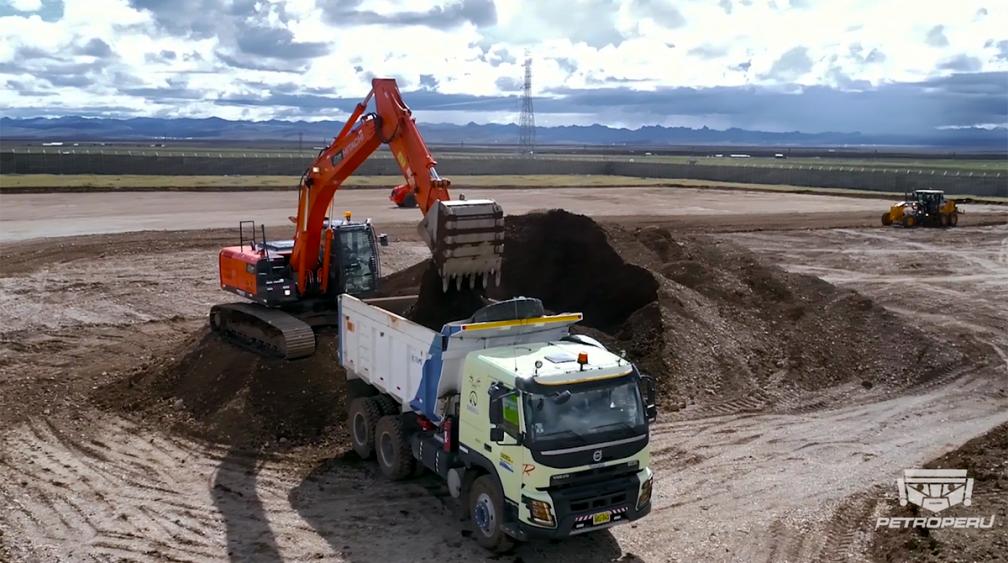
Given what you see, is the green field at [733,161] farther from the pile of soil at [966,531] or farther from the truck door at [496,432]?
the truck door at [496,432]

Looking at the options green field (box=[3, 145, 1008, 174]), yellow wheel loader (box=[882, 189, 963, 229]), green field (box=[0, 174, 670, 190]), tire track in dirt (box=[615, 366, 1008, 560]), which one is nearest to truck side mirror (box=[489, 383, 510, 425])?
tire track in dirt (box=[615, 366, 1008, 560])

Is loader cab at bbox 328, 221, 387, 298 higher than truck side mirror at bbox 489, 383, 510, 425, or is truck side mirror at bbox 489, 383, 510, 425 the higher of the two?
loader cab at bbox 328, 221, 387, 298

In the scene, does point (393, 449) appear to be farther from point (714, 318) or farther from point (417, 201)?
point (714, 318)

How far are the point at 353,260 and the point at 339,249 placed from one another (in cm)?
38

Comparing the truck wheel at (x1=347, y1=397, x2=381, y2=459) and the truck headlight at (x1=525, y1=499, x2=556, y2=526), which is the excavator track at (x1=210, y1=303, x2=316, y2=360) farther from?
the truck headlight at (x1=525, y1=499, x2=556, y2=526)

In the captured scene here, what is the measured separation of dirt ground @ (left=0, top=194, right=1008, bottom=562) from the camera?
12039mm

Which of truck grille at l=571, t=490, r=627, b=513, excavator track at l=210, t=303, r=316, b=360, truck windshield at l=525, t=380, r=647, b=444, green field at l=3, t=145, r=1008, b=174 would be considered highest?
green field at l=3, t=145, r=1008, b=174

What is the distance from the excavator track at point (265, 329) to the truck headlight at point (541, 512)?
8.25 m

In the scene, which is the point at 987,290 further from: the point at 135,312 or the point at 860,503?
the point at 135,312

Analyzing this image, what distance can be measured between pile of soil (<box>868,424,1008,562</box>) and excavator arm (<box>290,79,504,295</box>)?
277 inches

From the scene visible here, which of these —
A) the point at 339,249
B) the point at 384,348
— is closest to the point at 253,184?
the point at 339,249

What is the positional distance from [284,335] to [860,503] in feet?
34.6

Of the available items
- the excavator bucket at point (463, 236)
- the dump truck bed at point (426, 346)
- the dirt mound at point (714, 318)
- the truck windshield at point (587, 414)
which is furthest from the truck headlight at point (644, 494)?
the dirt mound at point (714, 318)

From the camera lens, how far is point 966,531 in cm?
1182
